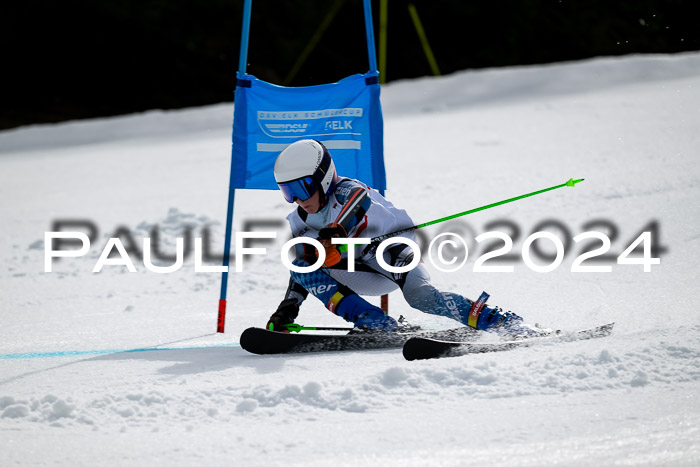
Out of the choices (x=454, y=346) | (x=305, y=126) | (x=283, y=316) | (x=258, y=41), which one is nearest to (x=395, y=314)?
(x=283, y=316)

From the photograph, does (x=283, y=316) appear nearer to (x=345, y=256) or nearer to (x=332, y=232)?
(x=345, y=256)

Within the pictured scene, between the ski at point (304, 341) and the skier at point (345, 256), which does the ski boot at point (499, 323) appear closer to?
the skier at point (345, 256)

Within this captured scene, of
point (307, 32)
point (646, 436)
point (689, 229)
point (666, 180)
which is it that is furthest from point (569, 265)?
point (307, 32)

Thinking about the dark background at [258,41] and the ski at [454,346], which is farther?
the dark background at [258,41]

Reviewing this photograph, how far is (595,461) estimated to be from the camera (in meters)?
2.71

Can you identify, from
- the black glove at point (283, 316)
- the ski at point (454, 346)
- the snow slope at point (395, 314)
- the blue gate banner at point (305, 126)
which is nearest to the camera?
the snow slope at point (395, 314)

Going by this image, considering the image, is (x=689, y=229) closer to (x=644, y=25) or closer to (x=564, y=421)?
(x=564, y=421)

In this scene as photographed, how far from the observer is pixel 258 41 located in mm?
24781

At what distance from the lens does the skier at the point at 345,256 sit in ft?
14.2

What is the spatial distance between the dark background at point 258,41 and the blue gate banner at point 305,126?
1748cm

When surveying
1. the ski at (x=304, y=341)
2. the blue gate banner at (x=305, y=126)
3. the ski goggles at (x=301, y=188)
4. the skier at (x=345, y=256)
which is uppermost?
the blue gate banner at (x=305, y=126)

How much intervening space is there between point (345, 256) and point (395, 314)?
116 cm

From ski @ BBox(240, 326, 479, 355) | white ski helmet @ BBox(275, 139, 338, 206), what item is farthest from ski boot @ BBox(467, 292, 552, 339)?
white ski helmet @ BBox(275, 139, 338, 206)

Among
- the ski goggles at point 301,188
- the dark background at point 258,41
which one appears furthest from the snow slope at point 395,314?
the dark background at point 258,41
